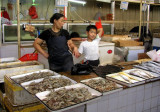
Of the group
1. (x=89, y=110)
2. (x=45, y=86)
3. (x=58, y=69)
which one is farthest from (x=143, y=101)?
(x=58, y=69)

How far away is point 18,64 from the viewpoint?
171 inches

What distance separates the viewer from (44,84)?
2598 millimetres

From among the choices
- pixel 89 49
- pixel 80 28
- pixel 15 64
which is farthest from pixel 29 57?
pixel 80 28

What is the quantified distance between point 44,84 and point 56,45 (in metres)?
1.56

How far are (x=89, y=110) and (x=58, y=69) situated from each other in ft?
6.15

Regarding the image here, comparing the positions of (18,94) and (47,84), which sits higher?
(47,84)

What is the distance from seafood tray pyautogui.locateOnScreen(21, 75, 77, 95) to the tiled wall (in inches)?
20.0

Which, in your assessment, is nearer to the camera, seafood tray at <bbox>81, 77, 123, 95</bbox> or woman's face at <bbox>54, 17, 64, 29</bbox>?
seafood tray at <bbox>81, 77, 123, 95</bbox>

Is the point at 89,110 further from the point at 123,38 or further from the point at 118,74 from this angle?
the point at 123,38

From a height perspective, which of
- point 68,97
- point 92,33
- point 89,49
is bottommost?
point 68,97

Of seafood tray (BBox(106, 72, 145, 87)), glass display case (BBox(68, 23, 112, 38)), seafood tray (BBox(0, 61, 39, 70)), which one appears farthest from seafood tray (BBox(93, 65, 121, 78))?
glass display case (BBox(68, 23, 112, 38))

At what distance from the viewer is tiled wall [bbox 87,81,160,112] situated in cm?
255

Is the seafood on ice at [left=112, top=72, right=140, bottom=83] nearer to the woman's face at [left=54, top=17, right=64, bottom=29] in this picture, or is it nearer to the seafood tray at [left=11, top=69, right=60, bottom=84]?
the seafood tray at [left=11, top=69, right=60, bottom=84]

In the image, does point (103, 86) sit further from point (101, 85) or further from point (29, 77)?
point (29, 77)
